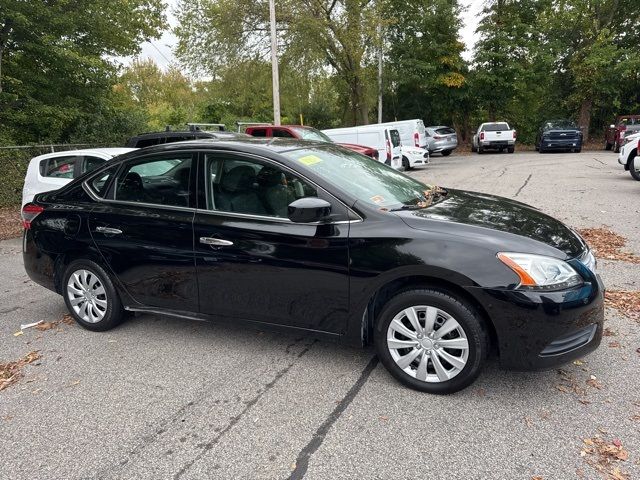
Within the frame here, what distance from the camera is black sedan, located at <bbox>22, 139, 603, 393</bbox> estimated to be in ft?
9.74

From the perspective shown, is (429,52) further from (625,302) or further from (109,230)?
(109,230)

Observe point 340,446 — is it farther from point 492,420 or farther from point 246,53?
point 246,53

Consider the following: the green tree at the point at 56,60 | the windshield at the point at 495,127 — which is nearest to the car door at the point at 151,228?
the green tree at the point at 56,60

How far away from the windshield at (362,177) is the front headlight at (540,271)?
93cm

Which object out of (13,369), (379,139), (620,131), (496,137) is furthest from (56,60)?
(620,131)

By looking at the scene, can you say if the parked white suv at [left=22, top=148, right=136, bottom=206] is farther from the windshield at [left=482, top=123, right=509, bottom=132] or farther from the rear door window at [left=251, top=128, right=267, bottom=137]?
the windshield at [left=482, top=123, right=509, bottom=132]

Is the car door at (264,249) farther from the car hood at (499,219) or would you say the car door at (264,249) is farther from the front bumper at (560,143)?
the front bumper at (560,143)

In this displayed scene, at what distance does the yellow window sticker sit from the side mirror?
0.46m

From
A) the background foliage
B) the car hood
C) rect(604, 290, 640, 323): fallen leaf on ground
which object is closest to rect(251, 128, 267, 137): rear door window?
the background foliage

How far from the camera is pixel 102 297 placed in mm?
4348

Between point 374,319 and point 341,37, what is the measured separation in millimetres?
23080

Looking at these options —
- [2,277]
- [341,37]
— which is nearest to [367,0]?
[341,37]

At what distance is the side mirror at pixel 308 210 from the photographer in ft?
10.4

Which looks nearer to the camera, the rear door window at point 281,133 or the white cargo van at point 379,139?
the rear door window at point 281,133
